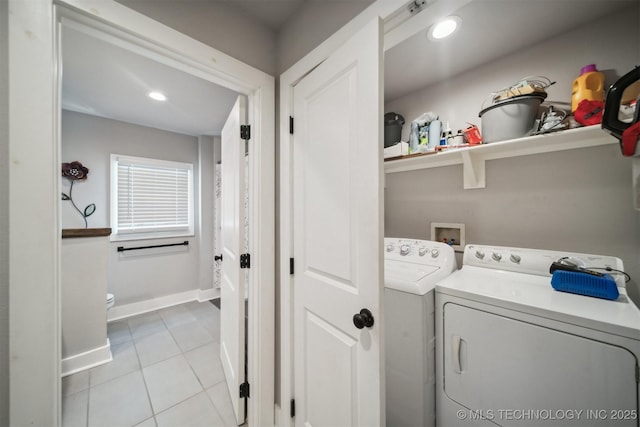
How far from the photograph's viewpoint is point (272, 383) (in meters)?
1.34

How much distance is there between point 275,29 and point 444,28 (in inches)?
39.2

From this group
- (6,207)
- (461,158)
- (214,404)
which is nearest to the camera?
(6,207)

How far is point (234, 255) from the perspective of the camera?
4.84 ft

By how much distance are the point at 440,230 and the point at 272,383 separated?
1.66m

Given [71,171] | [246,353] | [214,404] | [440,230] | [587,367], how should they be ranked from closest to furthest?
[587,367], [246,353], [214,404], [440,230], [71,171]

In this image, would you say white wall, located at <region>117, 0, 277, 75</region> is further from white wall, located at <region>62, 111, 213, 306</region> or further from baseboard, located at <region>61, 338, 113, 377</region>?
baseboard, located at <region>61, 338, 113, 377</region>

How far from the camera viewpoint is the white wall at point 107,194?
2.57m

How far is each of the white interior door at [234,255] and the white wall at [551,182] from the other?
5.03 ft

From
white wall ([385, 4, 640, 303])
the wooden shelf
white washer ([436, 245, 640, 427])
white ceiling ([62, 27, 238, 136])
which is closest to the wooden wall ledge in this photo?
white ceiling ([62, 27, 238, 136])

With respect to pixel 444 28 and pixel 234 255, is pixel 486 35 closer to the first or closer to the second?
pixel 444 28

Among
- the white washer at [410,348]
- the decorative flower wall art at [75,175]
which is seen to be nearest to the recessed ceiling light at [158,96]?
the decorative flower wall art at [75,175]

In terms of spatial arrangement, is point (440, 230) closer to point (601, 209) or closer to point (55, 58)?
point (601, 209)

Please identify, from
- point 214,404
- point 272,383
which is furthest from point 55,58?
point 214,404

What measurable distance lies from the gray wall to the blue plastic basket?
2.26m
